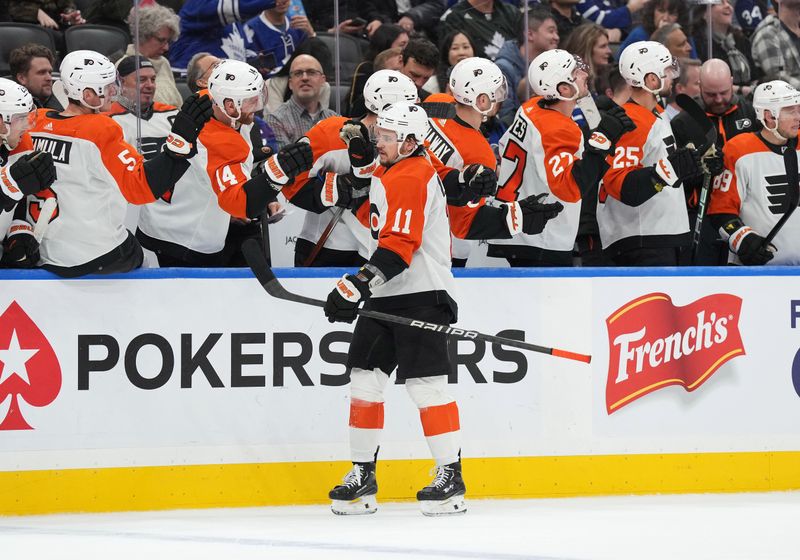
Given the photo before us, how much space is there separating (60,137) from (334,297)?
3.95 feet

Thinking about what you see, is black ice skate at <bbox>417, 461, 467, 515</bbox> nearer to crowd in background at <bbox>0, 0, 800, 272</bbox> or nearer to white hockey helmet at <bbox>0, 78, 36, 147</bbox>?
crowd in background at <bbox>0, 0, 800, 272</bbox>

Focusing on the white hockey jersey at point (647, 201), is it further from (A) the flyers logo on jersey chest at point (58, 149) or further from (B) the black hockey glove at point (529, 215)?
(A) the flyers logo on jersey chest at point (58, 149)

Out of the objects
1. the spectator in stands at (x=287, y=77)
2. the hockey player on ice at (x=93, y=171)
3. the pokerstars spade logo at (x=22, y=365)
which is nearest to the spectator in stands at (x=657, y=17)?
Result: the spectator in stands at (x=287, y=77)

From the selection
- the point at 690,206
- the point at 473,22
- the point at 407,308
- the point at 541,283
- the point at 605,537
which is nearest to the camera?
the point at 605,537

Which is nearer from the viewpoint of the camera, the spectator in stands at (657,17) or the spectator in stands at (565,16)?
the spectator in stands at (565,16)

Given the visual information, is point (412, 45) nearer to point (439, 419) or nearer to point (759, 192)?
point (759, 192)

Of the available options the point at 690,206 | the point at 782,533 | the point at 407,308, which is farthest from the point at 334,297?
the point at 690,206

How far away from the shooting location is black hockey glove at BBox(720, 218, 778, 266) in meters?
5.50

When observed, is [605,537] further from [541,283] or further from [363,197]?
[363,197]

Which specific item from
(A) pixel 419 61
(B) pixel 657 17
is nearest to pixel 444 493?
(A) pixel 419 61

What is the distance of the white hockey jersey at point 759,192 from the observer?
561 cm

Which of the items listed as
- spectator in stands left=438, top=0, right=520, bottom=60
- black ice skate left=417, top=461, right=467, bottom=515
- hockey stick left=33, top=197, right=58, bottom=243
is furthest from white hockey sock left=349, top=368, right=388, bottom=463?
spectator in stands left=438, top=0, right=520, bottom=60

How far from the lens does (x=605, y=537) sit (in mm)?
4246

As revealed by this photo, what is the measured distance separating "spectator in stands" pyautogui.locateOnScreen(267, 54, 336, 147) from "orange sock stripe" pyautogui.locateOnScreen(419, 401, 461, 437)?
159cm
